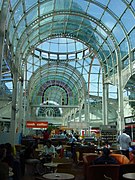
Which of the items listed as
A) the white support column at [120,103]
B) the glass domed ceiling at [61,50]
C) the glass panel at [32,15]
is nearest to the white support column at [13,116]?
the glass panel at [32,15]

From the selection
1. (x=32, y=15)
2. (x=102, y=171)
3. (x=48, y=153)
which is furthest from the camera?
(x=32, y=15)

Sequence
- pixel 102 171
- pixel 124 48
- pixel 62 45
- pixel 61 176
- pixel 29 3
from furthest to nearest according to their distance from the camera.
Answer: pixel 62 45 → pixel 124 48 → pixel 29 3 → pixel 102 171 → pixel 61 176

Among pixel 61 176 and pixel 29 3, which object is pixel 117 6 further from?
pixel 61 176

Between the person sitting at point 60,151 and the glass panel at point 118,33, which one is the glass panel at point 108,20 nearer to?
the glass panel at point 118,33

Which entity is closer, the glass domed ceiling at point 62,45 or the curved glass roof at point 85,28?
the curved glass roof at point 85,28

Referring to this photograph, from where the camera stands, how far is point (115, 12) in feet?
75.5

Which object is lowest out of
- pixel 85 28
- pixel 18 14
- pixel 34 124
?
pixel 34 124

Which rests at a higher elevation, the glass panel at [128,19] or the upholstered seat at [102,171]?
the glass panel at [128,19]

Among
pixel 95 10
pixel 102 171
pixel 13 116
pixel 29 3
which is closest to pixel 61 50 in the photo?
pixel 95 10

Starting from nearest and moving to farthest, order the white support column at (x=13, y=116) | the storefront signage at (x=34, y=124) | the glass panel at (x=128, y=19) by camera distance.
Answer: the white support column at (x=13, y=116)
the glass panel at (x=128, y=19)
the storefront signage at (x=34, y=124)

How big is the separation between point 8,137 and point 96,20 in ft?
48.1

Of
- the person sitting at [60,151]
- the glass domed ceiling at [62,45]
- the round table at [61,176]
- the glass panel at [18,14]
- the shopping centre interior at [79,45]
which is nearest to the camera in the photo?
the round table at [61,176]

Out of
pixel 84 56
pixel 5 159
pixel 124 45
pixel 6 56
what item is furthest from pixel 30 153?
pixel 84 56

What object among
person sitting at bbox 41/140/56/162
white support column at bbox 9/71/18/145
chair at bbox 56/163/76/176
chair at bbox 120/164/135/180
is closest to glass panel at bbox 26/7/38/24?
white support column at bbox 9/71/18/145
